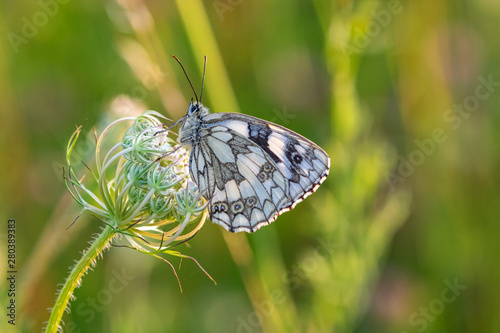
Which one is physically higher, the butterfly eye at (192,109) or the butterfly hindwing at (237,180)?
the butterfly eye at (192,109)

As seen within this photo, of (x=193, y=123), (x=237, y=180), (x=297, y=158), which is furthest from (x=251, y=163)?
(x=193, y=123)

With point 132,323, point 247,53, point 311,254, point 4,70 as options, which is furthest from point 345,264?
point 4,70

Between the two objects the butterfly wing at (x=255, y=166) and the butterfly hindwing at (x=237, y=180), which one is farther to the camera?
the butterfly wing at (x=255, y=166)

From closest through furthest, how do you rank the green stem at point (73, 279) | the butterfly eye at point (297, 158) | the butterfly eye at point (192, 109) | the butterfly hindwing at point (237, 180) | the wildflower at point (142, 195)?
the green stem at point (73, 279) → the wildflower at point (142, 195) → the butterfly hindwing at point (237, 180) → the butterfly eye at point (192, 109) → the butterfly eye at point (297, 158)

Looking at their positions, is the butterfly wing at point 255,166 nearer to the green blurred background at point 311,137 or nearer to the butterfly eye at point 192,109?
the butterfly eye at point 192,109

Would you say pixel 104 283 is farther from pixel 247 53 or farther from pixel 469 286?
pixel 469 286

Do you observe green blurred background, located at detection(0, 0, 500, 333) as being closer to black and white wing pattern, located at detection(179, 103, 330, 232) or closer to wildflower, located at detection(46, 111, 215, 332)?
black and white wing pattern, located at detection(179, 103, 330, 232)

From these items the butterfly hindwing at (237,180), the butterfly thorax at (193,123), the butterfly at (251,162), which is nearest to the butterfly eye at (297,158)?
the butterfly at (251,162)
